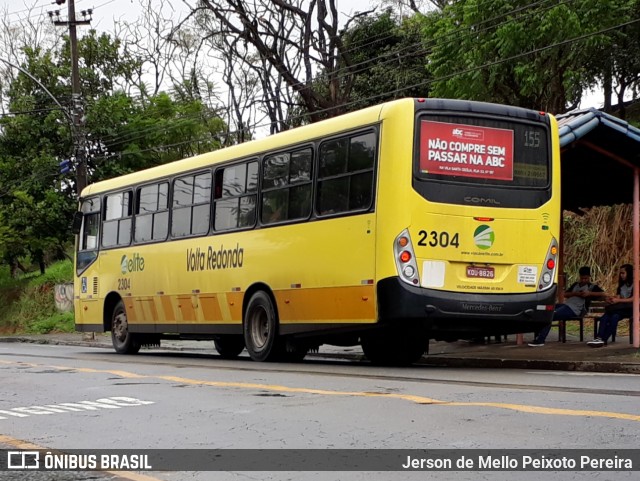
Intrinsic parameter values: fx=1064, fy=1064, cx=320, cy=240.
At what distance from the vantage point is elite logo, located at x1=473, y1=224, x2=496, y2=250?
14234mm

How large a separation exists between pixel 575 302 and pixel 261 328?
17.2 feet

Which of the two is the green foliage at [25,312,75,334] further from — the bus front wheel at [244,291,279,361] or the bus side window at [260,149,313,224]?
the bus side window at [260,149,313,224]

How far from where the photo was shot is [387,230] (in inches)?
549

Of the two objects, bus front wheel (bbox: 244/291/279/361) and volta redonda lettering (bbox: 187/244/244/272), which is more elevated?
volta redonda lettering (bbox: 187/244/244/272)

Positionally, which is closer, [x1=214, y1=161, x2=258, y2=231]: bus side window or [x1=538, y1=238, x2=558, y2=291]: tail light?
[x1=538, y1=238, x2=558, y2=291]: tail light

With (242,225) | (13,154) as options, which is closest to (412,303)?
(242,225)

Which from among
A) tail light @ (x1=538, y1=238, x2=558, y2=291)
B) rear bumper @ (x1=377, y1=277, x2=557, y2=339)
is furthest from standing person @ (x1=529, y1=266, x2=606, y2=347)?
rear bumper @ (x1=377, y1=277, x2=557, y2=339)

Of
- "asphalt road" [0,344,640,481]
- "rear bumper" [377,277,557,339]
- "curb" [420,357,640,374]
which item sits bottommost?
"asphalt road" [0,344,640,481]

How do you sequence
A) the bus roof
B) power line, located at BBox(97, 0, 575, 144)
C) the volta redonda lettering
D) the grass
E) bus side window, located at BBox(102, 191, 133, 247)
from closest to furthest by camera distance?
the bus roof → the volta redonda lettering → bus side window, located at BBox(102, 191, 133, 247) → power line, located at BBox(97, 0, 575, 144) → the grass

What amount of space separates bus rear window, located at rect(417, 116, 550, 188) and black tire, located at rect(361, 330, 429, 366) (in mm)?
2905

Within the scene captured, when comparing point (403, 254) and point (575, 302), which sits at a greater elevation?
point (403, 254)
